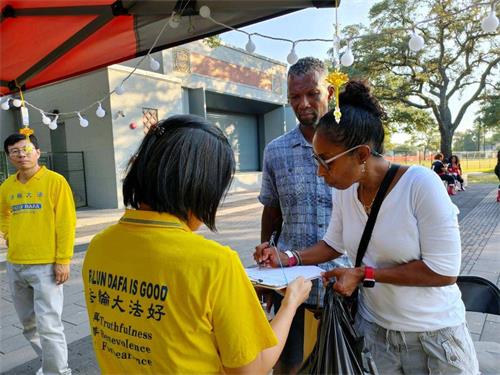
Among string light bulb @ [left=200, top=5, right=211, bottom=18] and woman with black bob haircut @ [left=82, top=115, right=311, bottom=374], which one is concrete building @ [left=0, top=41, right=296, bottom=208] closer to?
string light bulb @ [left=200, top=5, right=211, bottom=18]

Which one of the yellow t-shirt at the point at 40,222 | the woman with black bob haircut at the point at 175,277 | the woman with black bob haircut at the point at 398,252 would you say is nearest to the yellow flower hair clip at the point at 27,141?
the yellow t-shirt at the point at 40,222

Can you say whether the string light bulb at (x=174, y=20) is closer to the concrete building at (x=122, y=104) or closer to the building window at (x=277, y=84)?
the concrete building at (x=122, y=104)

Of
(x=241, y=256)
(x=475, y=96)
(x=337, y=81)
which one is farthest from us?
(x=475, y=96)

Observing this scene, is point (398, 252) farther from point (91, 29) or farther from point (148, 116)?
point (148, 116)

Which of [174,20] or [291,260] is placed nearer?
[291,260]

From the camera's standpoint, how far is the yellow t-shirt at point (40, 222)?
8.79ft

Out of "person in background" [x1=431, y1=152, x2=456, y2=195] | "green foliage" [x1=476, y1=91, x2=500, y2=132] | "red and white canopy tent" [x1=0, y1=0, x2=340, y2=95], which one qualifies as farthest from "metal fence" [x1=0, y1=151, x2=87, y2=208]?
"green foliage" [x1=476, y1=91, x2=500, y2=132]

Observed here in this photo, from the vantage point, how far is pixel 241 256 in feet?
20.7

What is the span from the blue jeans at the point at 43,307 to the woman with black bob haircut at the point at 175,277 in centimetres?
186

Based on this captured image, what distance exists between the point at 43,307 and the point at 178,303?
2197 millimetres

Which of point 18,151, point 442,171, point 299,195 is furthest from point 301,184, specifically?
point 442,171

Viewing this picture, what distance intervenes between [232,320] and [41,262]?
2.25 meters

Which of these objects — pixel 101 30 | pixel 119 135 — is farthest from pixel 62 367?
pixel 119 135

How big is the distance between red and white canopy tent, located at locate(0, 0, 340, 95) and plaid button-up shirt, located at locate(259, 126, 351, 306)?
0.85 meters
